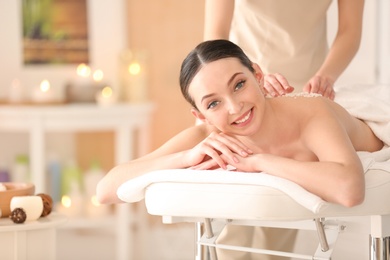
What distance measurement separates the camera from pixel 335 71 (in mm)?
2439

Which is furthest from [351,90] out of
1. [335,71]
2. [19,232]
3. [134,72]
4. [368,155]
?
[134,72]

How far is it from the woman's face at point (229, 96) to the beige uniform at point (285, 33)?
77 centimetres

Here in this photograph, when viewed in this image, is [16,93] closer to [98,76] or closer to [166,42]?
[98,76]

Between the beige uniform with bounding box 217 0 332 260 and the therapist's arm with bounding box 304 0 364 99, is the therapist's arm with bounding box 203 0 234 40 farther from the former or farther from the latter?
the therapist's arm with bounding box 304 0 364 99

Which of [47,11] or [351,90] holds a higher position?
[47,11]

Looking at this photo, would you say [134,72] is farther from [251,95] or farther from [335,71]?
[251,95]

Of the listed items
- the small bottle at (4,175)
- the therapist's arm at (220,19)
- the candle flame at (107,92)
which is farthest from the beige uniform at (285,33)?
the small bottle at (4,175)

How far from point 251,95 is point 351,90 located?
0.66 m

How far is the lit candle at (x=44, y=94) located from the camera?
413 centimetres

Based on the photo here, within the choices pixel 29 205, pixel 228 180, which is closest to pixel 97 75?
pixel 29 205

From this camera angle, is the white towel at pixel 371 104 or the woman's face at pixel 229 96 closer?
the woman's face at pixel 229 96

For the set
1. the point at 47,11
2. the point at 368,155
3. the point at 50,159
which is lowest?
the point at 50,159

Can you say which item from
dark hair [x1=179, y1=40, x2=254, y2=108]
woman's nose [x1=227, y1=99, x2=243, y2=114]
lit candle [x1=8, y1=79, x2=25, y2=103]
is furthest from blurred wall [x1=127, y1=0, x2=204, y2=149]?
woman's nose [x1=227, y1=99, x2=243, y2=114]

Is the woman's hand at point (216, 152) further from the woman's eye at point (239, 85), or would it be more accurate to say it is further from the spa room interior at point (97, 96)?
the spa room interior at point (97, 96)
